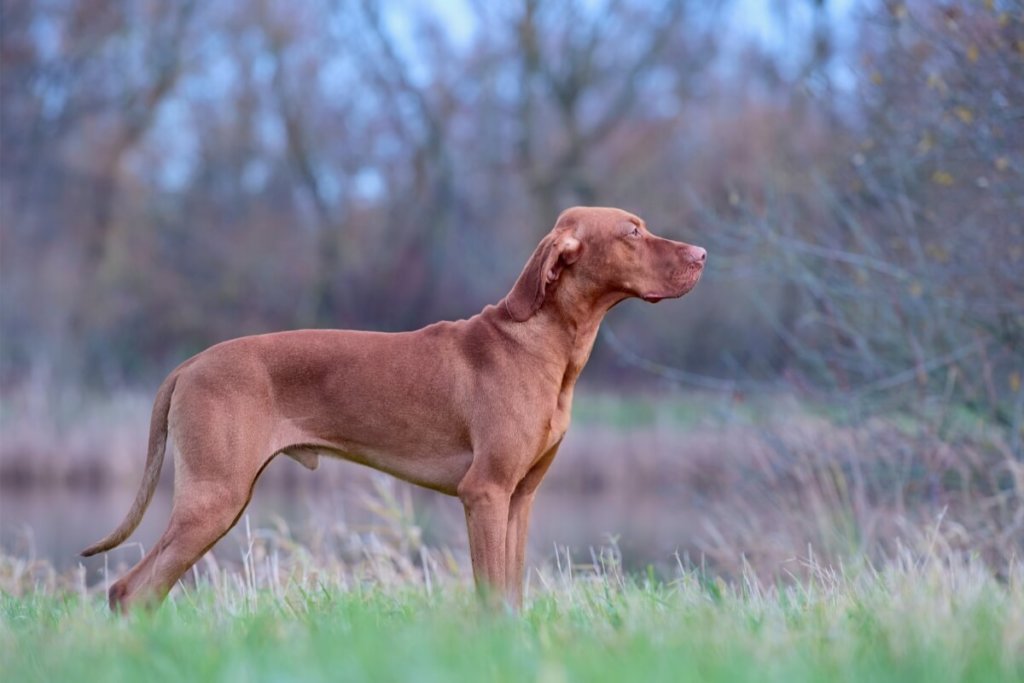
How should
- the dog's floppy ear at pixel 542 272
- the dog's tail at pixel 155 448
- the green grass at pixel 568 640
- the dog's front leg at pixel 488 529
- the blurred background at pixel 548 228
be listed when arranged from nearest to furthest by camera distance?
the green grass at pixel 568 640, the dog's front leg at pixel 488 529, the dog's floppy ear at pixel 542 272, the dog's tail at pixel 155 448, the blurred background at pixel 548 228

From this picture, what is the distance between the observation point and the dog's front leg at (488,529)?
5.18m

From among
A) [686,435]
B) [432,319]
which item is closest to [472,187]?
[432,319]

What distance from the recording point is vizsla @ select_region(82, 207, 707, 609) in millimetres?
5352

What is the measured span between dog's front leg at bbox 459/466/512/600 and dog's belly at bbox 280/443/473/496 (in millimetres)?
308

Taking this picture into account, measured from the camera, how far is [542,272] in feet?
17.9

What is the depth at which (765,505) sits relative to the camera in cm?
1027

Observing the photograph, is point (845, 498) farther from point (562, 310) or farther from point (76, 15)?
point (76, 15)

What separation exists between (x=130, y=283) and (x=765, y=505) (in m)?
21.6

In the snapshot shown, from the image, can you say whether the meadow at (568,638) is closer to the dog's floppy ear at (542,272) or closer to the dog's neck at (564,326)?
the dog's neck at (564,326)

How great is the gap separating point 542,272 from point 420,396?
0.76m

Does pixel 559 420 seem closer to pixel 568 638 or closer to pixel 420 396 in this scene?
pixel 420 396

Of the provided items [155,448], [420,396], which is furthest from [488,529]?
[155,448]

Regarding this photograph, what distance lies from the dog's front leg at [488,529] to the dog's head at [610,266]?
0.79 m

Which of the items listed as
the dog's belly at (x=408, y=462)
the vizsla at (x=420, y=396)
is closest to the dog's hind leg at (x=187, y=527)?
the vizsla at (x=420, y=396)
